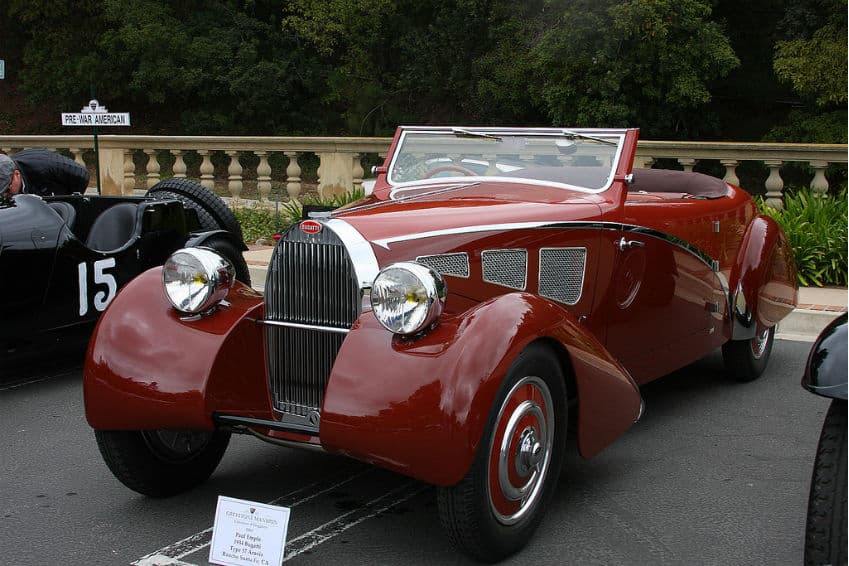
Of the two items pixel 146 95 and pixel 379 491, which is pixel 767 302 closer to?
pixel 379 491

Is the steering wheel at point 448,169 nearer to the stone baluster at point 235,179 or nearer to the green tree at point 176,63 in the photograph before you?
the stone baluster at point 235,179

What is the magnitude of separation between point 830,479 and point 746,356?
3.40 metres

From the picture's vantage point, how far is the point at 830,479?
2.63m

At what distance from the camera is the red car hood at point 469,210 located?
3.80 meters

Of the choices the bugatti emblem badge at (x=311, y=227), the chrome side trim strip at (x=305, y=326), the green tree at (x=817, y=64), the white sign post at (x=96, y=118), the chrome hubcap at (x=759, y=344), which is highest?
the green tree at (x=817, y=64)

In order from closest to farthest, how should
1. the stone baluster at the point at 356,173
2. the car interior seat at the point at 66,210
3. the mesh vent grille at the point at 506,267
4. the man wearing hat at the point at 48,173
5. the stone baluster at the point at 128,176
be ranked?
the mesh vent grille at the point at 506,267 → the car interior seat at the point at 66,210 → the man wearing hat at the point at 48,173 → the stone baluster at the point at 356,173 → the stone baluster at the point at 128,176

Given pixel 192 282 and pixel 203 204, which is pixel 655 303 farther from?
pixel 203 204

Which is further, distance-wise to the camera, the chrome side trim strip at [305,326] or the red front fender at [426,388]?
the chrome side trim strip at [305,326]

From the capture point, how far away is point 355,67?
97.3 feet

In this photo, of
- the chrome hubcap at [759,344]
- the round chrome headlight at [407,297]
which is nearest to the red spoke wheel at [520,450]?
the round chrome headlight at [407,297]

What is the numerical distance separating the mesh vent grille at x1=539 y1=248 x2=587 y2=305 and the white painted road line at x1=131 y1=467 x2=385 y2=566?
1.16 m

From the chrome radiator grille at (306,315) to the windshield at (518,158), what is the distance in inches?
52.6

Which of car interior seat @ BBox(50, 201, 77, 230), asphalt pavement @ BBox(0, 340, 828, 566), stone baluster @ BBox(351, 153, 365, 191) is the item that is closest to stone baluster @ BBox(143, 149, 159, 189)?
stone baluster @ BBox(351, 153, 365, 191)

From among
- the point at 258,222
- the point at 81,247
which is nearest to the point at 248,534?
the point at 81,247
